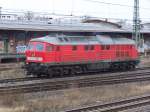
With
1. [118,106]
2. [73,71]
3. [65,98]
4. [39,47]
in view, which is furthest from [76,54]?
[118,106]

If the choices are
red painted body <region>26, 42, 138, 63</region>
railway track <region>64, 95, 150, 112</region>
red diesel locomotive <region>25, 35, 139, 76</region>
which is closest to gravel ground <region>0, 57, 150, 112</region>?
railway track <region>64, 95, 150, 112</region>

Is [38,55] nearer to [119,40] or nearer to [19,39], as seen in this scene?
[119,40]

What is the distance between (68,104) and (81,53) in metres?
14.2

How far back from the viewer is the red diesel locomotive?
30125 millimetres

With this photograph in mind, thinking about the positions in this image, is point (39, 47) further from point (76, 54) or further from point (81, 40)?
point (81, 40)

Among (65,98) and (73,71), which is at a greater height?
(73,71)

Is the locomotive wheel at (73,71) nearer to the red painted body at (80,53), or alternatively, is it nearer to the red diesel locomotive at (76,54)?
the red diesel locomotive at (76,54)

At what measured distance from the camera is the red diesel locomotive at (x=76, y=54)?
98.8 feet

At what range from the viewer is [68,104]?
18688 millimetres

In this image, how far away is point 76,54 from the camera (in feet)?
105

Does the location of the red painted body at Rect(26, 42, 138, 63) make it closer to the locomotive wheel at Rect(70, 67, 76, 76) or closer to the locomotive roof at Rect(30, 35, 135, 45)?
the locomotive roof at Rect(30, 35, 135, 45)

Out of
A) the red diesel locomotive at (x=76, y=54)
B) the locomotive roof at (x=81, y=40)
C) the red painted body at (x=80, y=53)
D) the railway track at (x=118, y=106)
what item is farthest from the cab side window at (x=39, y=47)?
the railway track at (x=118, y=106)

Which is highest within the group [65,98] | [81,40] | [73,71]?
[81,40]

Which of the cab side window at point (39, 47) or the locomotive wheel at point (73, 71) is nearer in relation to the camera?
the cab side window at point (39, 47)
